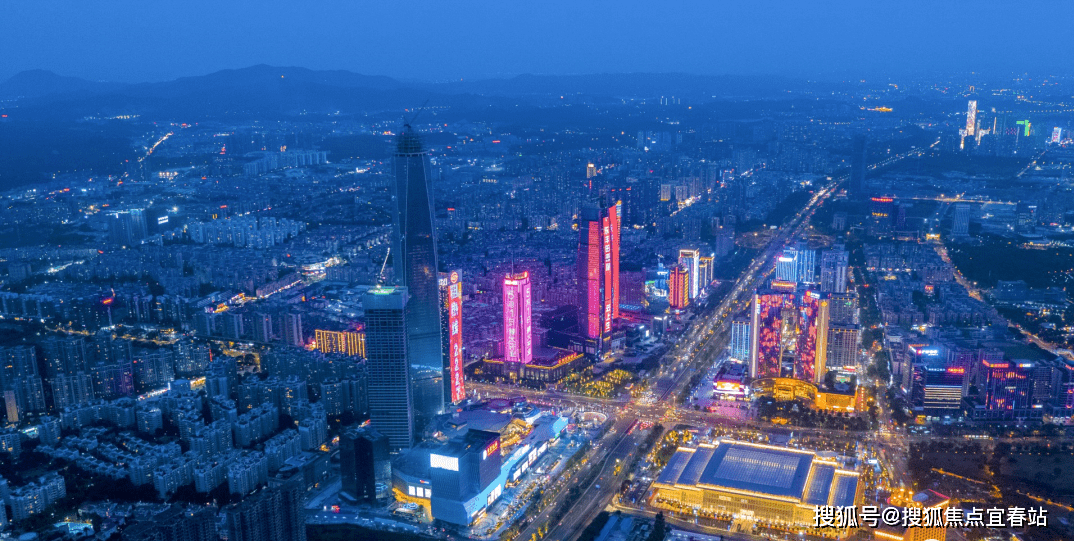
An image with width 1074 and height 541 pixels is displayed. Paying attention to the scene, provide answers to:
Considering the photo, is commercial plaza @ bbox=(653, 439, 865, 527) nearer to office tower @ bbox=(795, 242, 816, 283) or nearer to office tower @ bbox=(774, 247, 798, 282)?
office tower @ bbox=(774, 247, 798, 282)

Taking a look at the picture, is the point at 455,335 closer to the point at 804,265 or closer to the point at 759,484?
the point at 759,484

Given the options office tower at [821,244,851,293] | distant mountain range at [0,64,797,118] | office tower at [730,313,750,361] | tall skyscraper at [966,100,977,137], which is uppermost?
distant mountain range at [0,64,797,118]

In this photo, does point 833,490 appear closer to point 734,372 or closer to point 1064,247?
point 734,372

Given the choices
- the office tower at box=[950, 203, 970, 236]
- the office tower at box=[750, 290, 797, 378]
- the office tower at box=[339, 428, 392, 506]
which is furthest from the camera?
the office tower at box=[950, 203, 970, 236]

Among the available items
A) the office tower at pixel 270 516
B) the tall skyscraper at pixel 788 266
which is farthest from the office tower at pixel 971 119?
the office tower at pixel 270 516

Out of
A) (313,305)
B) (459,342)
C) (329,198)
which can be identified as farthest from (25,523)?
(329,198)

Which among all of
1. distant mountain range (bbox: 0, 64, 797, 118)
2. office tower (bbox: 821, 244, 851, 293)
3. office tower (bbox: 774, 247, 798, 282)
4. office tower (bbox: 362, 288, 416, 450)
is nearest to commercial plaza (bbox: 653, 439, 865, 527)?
office tower (bbox: 362, 288, 416, 450)

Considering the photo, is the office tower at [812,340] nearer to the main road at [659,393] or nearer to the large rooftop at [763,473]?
the main road at [659,393]

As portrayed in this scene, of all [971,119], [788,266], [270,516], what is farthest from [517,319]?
[971,119]
